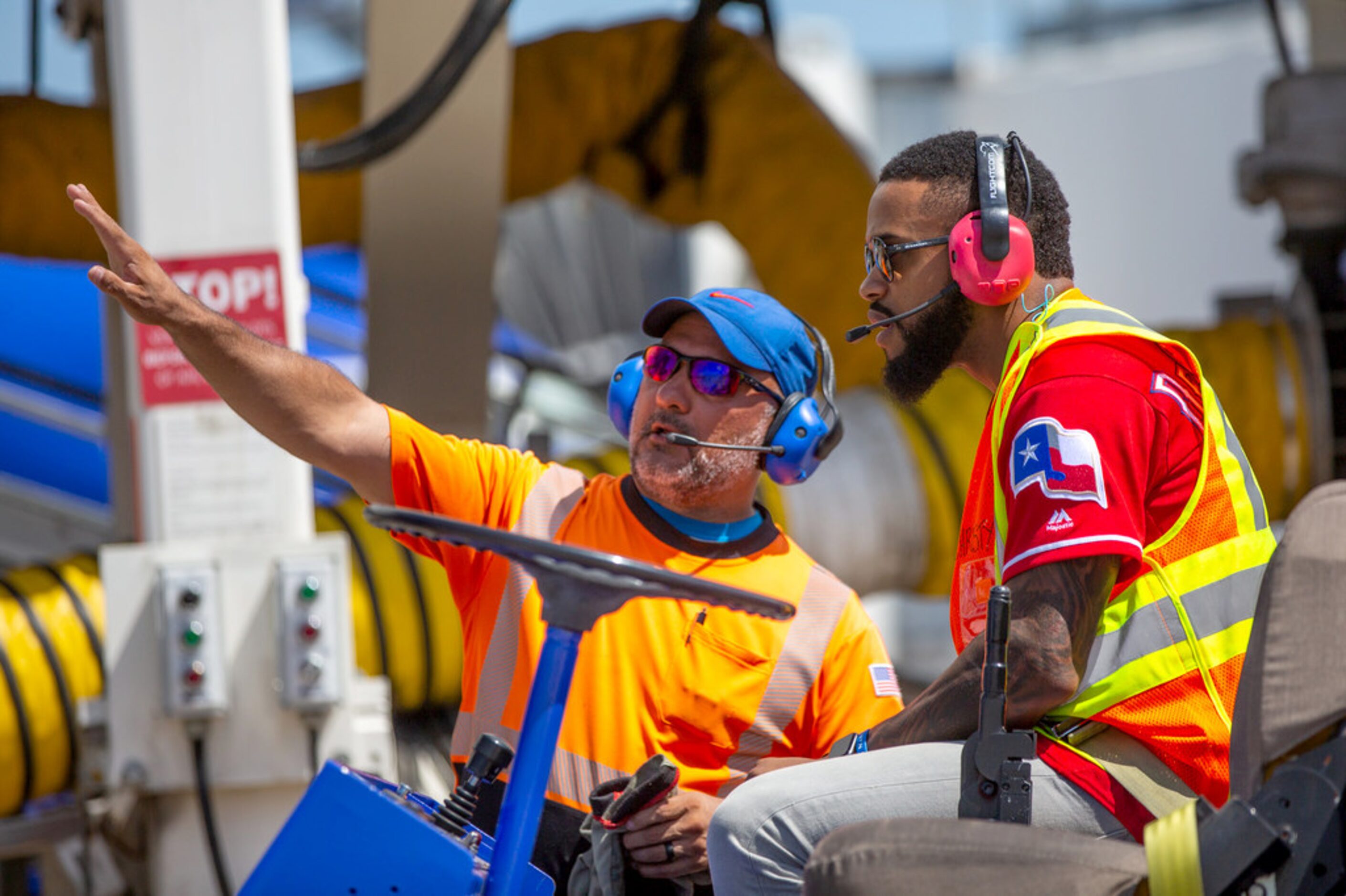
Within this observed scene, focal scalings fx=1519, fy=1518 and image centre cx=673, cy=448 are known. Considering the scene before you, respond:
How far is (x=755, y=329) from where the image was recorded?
267 cm

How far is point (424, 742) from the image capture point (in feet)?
15.6

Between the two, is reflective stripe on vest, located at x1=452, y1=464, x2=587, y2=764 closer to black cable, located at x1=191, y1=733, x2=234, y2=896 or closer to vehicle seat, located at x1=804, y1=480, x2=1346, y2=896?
vehicle seat, located at x1=804, y1=480, x2=1346, y2=896

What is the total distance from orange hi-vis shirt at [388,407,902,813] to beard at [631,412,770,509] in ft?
0.21

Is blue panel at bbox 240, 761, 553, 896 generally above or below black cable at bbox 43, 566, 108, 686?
above

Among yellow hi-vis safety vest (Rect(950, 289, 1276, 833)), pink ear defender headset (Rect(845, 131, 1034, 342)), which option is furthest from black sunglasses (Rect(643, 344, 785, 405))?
yellow hi-vis safety vest (Rect(950, 289, 1276, 833))

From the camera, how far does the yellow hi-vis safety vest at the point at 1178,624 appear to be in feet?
6.17

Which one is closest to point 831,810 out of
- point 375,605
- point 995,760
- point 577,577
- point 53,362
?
point 995,760

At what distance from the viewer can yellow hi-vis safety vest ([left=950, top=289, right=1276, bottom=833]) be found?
1882 mm

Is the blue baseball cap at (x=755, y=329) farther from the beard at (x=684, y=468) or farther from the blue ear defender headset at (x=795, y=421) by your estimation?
the beard at (x=684, y=468)

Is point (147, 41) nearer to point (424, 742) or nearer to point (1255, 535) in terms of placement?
point (424, 742)

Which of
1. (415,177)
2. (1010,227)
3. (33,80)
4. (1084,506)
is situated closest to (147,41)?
(415,177)

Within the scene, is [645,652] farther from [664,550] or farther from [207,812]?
[207,812]

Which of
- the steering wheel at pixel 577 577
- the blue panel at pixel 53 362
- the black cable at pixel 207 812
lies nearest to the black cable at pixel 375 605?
the black cable at pixel 207 812

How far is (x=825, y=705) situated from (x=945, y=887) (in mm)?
960
